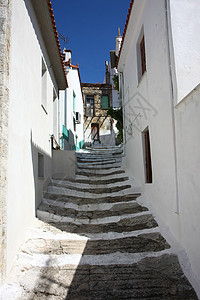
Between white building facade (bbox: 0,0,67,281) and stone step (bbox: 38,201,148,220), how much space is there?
14.8 inches

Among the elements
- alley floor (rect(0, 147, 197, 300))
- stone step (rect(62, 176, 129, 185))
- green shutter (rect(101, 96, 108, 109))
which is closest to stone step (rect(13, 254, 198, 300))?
alley floor (rect(0, 147, 197, 300))

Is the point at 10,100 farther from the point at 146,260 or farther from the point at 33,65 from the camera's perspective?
the point at 146,260

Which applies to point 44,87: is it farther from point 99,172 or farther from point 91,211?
point 91,211

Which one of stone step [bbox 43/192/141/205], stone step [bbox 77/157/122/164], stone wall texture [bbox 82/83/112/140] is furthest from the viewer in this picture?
stone wall texture [bbox 82/83/112/140]

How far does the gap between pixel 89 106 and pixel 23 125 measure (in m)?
17.1

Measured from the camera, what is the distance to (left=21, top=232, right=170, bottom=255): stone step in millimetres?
4148

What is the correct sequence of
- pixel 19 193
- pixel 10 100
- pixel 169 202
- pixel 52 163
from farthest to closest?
pixel 52 163 → pixel 169 202 → pixel 19 193 → pixel 10 100

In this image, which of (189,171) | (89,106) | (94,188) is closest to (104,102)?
(89,106)

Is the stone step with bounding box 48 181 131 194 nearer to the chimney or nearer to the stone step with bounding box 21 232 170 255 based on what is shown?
the stone step with bounding box 21 232 170 255

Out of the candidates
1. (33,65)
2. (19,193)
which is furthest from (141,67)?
(19,193)

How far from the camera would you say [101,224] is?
5207 millimetres

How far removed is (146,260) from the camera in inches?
153

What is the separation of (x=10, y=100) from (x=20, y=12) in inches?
76.7

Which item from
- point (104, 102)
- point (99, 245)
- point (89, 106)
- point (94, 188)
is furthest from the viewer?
point (104, 102)
